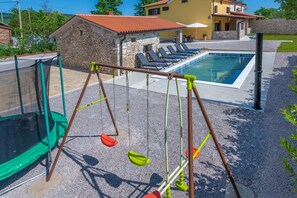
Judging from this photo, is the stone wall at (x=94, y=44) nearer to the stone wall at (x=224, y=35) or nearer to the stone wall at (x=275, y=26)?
the stone wall at (x=224, y=35)

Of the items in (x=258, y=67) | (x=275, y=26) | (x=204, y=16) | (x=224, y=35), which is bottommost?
(x=258, y=67)

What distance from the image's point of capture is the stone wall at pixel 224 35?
3566cm

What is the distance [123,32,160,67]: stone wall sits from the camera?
16422 millimetres

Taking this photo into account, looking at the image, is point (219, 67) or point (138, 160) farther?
point (219, 67)

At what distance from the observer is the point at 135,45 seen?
17375 mm

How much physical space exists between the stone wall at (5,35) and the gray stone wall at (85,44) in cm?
2284

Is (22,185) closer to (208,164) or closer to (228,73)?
(208,164)

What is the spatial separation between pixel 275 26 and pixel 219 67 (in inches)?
1217

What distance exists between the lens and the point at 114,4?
56.0m

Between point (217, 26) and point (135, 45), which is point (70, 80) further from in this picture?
point (217, 26)

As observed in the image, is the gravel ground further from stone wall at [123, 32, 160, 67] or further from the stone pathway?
stone wall at [123, 32, 160, 67]

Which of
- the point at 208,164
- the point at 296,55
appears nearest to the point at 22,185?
the point at 208,164

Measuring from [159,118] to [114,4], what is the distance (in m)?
53.4

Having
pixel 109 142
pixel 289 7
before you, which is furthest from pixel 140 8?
pixel 109 142
